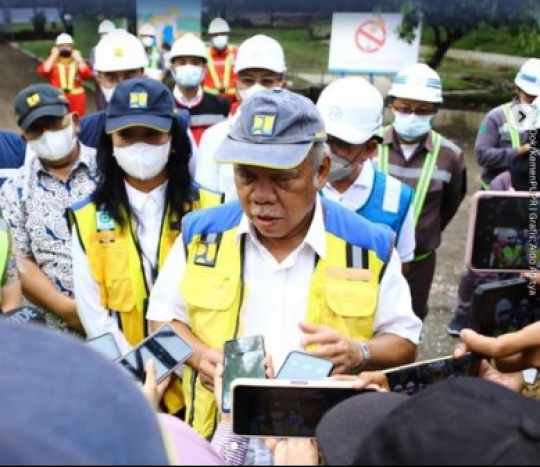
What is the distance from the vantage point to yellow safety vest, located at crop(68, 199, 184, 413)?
2727 millimetres

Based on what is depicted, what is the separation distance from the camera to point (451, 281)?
6441 millimetres

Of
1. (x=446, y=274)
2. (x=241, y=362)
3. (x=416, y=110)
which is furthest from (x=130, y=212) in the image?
(x=446, y=274)

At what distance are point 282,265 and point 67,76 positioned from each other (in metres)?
8.76

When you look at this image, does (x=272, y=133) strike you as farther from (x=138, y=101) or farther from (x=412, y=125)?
(x=412, y=125)

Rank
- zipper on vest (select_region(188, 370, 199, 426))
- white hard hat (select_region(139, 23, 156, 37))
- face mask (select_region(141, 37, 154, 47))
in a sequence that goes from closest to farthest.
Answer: zipper on vest (select_region(188, 370, 199, 426)), face mask (select_region(141, 37, 154, 47)), white hard hat (select_region(139, 23, 156, 37))

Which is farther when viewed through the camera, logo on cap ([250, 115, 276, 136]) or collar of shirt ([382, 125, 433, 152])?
collar of shirt ([382, 125, 433, 152])

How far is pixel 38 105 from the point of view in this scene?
3.41 meters

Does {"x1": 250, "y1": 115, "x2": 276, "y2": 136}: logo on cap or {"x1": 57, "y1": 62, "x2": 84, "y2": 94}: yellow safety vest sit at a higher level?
{"x1": 250, "y1": 115, "x2": 276, "y2": 136}: logo on cap

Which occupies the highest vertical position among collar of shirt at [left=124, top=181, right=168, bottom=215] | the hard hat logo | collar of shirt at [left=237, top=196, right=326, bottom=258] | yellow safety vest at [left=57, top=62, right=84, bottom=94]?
the hard hat logo

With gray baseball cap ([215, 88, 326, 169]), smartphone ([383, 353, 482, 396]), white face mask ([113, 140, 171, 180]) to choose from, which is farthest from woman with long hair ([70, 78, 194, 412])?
smartphone ([383, 353, 482, 396])

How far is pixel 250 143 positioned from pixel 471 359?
86 centimetres

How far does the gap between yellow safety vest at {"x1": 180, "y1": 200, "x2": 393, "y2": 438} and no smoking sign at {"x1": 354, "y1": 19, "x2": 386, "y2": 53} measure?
6.32 meters

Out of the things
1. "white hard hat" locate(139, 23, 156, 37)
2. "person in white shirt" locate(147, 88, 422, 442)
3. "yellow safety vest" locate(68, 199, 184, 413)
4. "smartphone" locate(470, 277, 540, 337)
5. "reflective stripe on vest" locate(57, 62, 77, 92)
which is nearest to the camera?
"smartphone" locate(470, 277, 540, 337)

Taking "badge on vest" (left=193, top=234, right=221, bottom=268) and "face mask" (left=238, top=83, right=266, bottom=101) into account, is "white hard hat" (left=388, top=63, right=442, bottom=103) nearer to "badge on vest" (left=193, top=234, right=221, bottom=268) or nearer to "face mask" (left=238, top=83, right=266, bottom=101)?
"face mask" (left=238, top=83, right=266, bottom=101)
